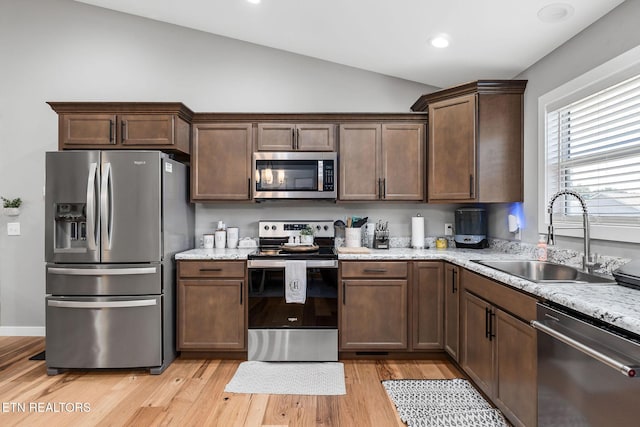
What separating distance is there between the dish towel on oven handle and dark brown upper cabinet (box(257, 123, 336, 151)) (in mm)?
1067

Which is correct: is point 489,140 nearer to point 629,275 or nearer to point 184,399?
point 629,275

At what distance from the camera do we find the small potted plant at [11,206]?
3371mm

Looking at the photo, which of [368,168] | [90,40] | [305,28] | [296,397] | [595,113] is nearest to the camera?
[595,113]

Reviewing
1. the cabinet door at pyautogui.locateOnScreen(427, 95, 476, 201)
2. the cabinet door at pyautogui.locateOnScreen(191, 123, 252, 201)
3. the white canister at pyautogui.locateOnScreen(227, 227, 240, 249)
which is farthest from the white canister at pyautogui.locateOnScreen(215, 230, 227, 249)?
the cabinet door at pyautogui.locateOnScreen(427, 95, 476, 201)

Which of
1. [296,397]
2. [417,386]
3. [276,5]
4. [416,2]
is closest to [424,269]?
[417,386]

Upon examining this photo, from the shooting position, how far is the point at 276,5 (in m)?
2.73

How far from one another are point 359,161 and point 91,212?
7.21 feet

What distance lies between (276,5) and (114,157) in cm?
172

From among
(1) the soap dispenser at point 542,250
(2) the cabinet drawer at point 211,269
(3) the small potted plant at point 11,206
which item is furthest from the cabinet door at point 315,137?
(3) the small potted plant at point 11,206

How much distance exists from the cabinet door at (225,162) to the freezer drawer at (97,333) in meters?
1.08

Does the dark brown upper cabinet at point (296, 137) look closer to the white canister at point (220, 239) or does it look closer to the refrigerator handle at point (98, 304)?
the white canister at point (220, 239)

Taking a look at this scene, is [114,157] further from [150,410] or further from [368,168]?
[368,168]

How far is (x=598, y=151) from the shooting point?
2.14 metres

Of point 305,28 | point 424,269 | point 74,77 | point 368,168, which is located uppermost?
point 305,28
